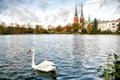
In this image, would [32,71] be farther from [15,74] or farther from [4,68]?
[4,68]

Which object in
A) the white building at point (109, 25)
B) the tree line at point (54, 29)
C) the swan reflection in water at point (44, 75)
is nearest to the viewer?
the swan reflection in water at point (44, 75)

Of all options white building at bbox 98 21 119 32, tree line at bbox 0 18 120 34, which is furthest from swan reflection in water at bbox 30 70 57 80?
white building at bbox 98 21 119 32

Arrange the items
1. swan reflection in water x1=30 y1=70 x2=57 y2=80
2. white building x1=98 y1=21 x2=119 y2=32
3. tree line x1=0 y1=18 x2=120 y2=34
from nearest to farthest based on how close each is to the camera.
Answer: swan reflection in water x1=30 y1=70 x2=57 y2=80, tree line x1=0 y1=18 x2=120 y2=34, white building x1=98 y1=21 x2=119 y2=32

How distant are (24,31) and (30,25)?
8.87 meters

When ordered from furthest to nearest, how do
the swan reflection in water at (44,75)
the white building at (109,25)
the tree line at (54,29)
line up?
the white building at (109,25), the tree line at (54,29), the swan reflection in water at (44,75)

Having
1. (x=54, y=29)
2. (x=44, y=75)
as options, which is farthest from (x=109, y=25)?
(x=44, y=75)

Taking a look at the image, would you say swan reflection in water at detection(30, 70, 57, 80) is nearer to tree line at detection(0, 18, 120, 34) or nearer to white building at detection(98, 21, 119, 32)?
tree line at detection(0, 18, 120, 34)

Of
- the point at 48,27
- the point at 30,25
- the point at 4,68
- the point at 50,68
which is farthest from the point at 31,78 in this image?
the point at 48,27

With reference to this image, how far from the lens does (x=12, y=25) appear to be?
437ft

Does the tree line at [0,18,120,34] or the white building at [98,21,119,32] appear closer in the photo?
the tree line at [0,18,120,34]

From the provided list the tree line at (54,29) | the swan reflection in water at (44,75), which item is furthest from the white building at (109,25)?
the swan reflection in water at (44,75)

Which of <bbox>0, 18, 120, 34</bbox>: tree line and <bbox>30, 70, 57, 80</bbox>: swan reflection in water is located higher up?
<bbox>0, 18, 120, 34</bbox>: tree line

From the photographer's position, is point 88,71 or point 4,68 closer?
point 88,71

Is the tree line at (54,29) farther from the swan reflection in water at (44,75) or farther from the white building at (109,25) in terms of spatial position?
the swan reflection in water at (44,75)
